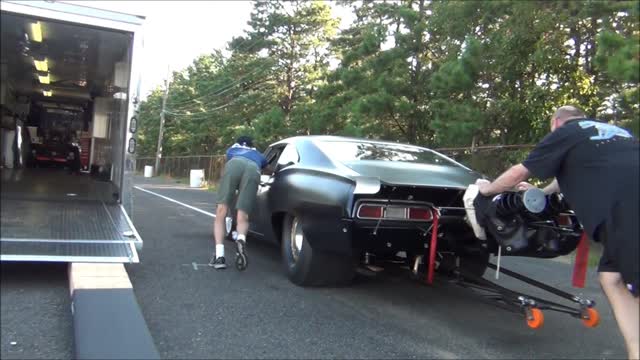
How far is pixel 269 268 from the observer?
262 inches

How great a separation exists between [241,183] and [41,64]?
27.9 ft

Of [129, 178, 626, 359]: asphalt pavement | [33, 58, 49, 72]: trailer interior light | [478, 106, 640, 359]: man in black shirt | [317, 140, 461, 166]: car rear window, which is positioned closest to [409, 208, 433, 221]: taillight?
[129, 178, 626, 359]: asphalt pavement

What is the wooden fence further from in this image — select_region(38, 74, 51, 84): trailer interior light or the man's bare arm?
the man's bare arm

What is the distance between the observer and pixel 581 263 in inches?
160

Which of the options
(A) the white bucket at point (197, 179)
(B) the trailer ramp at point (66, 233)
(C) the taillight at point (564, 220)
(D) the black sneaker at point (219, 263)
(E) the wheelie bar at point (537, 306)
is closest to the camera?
(E) the wheelie bar at point (537, 306)

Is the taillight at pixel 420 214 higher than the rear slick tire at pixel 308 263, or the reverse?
the taillight at pixel 420 214

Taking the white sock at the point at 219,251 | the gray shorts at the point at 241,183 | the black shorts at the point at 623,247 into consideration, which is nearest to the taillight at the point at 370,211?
the black shorts at the point at 623,247

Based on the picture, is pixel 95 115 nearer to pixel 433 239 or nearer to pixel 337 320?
pixel 337 320

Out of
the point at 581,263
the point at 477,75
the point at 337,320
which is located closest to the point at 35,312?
the point at 337,320

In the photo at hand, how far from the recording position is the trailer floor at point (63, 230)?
5.16m

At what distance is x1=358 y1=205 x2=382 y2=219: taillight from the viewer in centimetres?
453

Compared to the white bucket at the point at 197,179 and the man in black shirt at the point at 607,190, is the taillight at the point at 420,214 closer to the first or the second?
the man in black shirt at the point at 607,190

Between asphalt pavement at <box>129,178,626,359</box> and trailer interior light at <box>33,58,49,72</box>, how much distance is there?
25.1 feet

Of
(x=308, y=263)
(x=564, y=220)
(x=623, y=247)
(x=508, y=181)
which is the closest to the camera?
(x=623, y=247)
